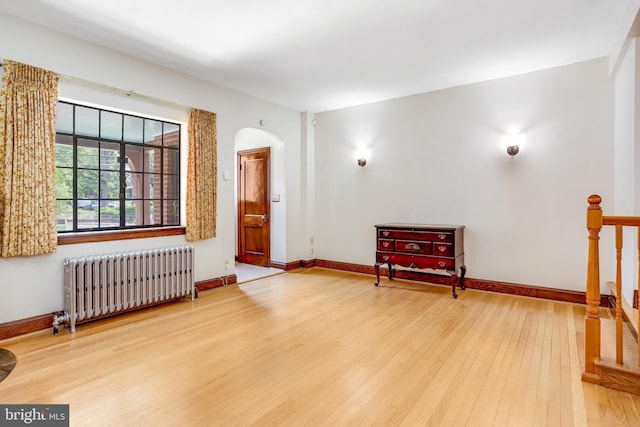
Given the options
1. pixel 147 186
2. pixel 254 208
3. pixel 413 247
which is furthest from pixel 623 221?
pixel 254 208

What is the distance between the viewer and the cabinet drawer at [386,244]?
15.9 ft

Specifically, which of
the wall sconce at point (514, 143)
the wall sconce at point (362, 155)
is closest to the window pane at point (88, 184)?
the wall sconce at point (362, 155)

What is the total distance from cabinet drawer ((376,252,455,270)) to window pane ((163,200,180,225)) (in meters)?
2.86

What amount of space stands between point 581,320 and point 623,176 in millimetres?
1532

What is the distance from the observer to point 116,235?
380 centimetres

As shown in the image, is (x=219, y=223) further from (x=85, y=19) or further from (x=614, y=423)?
(x=614, y=423)

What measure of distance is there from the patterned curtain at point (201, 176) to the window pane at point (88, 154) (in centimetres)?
103

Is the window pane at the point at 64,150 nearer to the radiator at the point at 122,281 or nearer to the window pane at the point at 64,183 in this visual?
the window pane at the point at 64,183

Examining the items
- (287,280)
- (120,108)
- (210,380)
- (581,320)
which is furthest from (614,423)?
(120,108)

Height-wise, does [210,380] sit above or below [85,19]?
below

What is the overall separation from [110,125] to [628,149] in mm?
5383

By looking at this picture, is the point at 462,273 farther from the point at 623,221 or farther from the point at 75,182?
the point at 75,182

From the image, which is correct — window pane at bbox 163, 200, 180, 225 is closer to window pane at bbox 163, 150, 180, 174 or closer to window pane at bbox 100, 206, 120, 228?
window pane at bbox 163, 150, 180, 174

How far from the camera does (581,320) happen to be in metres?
3.53
